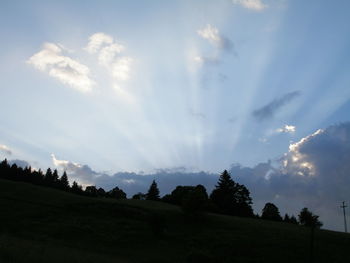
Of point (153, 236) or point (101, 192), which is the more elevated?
point (101, 192)

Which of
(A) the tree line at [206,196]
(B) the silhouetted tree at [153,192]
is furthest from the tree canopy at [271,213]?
(B) the silhouetted tree at [153,192]

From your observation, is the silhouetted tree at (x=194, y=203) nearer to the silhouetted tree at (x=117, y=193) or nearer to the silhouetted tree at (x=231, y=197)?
the silhouetted tree at (x=231, y=197)

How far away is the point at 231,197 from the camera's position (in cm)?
11644

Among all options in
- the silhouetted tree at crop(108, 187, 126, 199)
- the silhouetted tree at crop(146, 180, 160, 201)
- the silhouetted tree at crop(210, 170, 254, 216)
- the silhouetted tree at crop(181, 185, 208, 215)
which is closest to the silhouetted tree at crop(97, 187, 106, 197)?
the silhouetted tree at crop(108, 187, 126, 199)

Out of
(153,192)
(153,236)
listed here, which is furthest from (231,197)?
(153,236)

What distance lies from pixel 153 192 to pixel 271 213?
141ft

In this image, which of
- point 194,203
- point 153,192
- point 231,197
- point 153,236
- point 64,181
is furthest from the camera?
point 64,181

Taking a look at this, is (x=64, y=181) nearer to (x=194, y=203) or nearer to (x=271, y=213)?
(x=271, y=213)

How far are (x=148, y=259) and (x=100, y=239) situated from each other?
1346cm

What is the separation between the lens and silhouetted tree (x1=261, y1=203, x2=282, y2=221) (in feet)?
406

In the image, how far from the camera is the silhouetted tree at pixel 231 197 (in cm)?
11375

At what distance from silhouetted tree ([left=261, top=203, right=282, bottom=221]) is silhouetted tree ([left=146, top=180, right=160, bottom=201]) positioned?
3822 cm

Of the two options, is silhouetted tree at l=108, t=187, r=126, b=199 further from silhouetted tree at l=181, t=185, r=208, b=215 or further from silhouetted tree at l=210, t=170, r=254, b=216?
silhouetted tree at l=181, t=185, r=208, b=215

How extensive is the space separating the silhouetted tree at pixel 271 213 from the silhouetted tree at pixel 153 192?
125 ft
